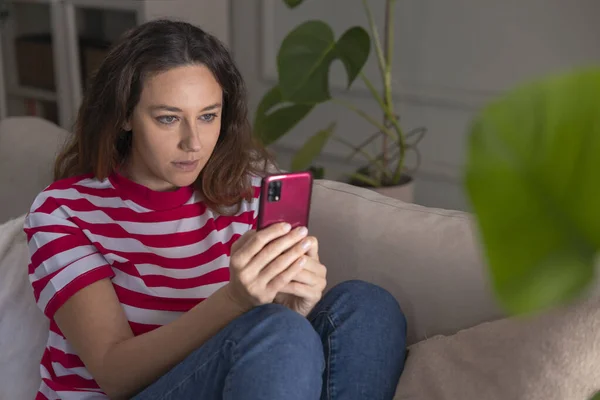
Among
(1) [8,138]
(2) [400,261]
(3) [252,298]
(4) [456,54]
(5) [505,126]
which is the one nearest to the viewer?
(5) [505,126]

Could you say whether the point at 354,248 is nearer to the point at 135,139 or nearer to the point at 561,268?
the point at 135,139

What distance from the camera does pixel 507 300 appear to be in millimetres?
238

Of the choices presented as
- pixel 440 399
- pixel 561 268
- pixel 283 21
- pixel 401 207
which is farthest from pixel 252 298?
pixel 283 21

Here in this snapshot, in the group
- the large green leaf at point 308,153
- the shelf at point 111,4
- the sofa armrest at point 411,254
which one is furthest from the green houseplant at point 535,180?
the shelf at point 111,4

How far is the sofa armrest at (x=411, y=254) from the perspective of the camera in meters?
1.21

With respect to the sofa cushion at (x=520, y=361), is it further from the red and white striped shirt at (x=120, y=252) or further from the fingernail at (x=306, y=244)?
the red and white striped shirt at (x=120, y=252)

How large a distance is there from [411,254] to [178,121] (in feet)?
1.39

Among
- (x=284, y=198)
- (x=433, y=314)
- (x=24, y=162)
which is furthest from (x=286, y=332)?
(x=24, y=162)

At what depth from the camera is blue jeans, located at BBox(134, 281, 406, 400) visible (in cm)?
102

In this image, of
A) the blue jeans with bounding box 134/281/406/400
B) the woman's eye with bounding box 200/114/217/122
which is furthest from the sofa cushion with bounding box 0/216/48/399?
the woman's eye with bounding box 200/114/217/122

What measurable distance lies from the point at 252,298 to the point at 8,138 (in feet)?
3.25

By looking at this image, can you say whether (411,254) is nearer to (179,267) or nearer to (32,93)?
(179,267)

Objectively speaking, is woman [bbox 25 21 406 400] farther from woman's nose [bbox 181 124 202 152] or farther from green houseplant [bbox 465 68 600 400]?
green houseplant [bbox 465 68 600 400]

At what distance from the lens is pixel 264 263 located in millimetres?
1061
